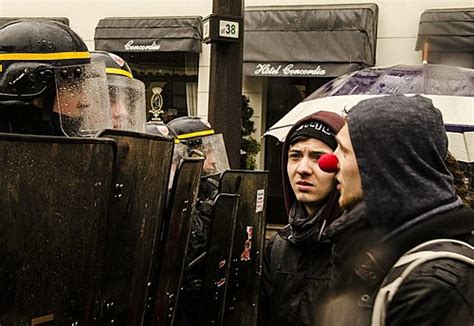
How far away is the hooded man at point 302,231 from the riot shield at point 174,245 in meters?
0.39

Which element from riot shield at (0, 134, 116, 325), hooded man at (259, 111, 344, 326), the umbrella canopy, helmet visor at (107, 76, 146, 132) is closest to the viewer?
riot shield at (0, 134, 116, 325)

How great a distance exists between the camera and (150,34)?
11.7 m

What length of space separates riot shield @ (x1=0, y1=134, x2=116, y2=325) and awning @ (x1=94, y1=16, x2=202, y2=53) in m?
9.72

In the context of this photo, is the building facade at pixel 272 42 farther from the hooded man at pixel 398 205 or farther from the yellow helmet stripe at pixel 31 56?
the hooded man at pixel 398 205

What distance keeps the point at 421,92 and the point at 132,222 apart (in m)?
4.57

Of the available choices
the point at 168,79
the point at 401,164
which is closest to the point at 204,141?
the point at 401,164

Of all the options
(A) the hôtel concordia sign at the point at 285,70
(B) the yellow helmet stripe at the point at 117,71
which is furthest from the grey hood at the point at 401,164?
(A) the hôtel concordia sign at the point at 285,70

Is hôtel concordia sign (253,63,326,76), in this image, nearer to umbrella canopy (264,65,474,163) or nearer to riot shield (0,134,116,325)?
umbrella canopy (264,65,474,163)

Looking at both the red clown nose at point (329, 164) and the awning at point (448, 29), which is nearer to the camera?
the red clown nose at point (329, 164)

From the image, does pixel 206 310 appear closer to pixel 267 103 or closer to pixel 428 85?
pixel 428 85

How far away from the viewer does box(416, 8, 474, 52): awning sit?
9.90 meters

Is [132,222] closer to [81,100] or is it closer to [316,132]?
[81,100]

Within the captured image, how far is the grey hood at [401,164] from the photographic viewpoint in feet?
5.65

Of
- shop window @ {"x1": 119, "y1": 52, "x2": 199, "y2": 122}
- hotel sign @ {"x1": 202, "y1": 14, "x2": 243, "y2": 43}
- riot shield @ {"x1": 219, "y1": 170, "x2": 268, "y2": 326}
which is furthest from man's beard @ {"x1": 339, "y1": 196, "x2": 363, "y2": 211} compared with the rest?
shop window @ {"x1": 119, "y1": 52, "x2": 199, "y2": 122}
